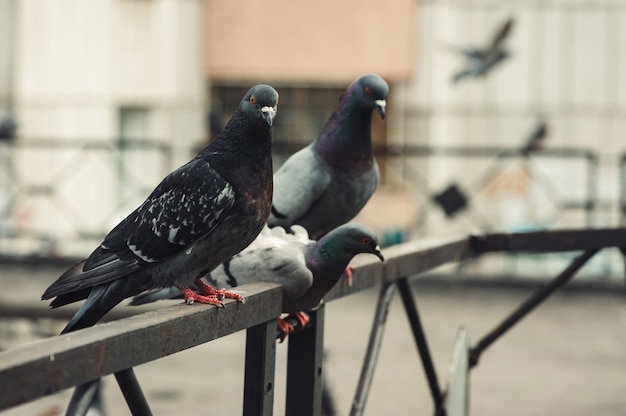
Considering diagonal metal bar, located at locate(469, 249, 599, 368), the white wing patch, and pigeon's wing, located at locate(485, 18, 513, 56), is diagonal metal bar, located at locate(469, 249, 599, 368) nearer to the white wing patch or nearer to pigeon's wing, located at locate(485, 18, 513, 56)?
the white wing patch

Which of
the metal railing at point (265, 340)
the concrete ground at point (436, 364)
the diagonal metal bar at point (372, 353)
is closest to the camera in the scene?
the metal railing at point (265, 340)

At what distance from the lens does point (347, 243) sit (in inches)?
97.9

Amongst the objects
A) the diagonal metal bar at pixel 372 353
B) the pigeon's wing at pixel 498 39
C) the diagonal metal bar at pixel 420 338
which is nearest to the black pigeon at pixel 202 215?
the diagonal metal bar at pixel 372 353

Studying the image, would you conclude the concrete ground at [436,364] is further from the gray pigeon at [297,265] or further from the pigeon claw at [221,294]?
the pigeon claw at [221,294]

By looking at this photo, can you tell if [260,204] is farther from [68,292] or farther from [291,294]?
[68,292]

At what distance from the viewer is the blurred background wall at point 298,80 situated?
13227 millimetres

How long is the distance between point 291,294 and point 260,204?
0.68 ft

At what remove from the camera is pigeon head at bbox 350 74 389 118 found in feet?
11.1

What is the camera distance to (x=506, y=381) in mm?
6664

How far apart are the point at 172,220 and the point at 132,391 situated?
0.60 m

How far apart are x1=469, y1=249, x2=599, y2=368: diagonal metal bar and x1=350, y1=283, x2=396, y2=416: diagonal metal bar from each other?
58 centimetres

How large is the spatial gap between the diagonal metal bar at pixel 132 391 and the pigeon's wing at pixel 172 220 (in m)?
0.49

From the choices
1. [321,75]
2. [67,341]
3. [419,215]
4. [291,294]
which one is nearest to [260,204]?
[291,294]

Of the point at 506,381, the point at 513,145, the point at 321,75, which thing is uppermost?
the point at 321,75
